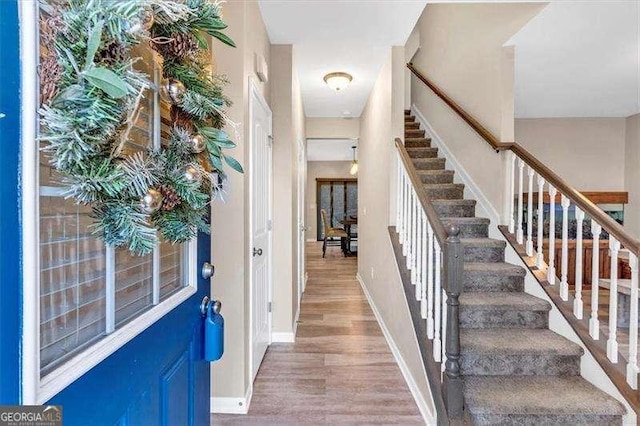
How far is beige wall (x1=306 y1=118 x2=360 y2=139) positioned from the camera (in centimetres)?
552

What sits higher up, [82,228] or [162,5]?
[162,5]

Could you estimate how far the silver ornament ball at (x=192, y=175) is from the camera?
817 mm

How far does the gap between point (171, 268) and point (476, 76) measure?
10.8 ft

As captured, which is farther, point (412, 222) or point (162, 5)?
point (412, 222)

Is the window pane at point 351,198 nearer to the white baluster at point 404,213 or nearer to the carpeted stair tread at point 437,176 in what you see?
the carpeted stair tread at point 437,176

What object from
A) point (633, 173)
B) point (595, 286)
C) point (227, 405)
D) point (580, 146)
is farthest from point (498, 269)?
point (633, 173)

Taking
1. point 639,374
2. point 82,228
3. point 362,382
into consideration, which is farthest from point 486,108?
point 82,228

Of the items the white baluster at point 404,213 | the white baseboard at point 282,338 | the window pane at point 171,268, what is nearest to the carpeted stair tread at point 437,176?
the white baluster at point 404,213

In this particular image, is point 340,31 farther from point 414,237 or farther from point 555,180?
point 555,180

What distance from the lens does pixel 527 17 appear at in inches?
99.8

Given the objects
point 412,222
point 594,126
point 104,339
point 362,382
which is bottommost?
point 362,382

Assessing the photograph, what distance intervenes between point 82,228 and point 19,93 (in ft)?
1.01

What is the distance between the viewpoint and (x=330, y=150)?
8820 mm

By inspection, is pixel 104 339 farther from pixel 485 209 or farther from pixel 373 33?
pixel 485 209
